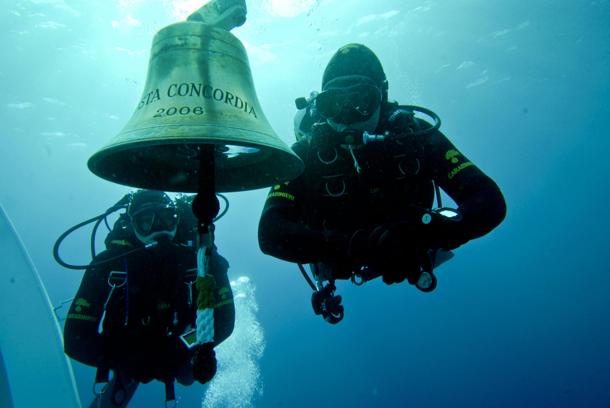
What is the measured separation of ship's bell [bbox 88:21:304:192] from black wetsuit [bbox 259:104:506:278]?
0.58 metres

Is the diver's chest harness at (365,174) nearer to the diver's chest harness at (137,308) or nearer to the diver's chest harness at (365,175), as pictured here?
the diver's chest harness at (365,175)

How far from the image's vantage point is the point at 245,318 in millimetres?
55625

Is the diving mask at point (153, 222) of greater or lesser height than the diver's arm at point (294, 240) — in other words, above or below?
above

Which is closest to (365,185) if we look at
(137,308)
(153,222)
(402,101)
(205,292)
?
(205,292)

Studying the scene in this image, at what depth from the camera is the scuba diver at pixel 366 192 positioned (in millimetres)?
2133

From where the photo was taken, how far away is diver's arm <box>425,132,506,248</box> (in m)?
2.18

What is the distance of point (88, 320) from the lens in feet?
12.8

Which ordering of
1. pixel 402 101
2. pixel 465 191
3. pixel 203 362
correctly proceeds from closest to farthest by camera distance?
pixel 203 362, pixel 465 191, pixel 402 101

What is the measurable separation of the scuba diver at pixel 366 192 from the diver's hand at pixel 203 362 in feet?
3.39

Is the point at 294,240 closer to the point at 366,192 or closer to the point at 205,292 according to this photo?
the point at 366,192

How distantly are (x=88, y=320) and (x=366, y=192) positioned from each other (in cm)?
347

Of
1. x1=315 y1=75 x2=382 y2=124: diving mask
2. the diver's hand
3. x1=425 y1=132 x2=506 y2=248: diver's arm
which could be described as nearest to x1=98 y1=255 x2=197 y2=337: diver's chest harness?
x1=315 y1=75 x2=382 y2=124: diving mask

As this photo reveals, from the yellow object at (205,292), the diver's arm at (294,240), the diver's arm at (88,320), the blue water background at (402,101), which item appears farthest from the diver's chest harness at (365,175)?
the blue water background at (402,101)

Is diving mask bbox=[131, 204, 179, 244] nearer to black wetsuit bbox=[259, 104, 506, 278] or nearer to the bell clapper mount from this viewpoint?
black wetsuit bbox=[259, 104, 506, 278]
